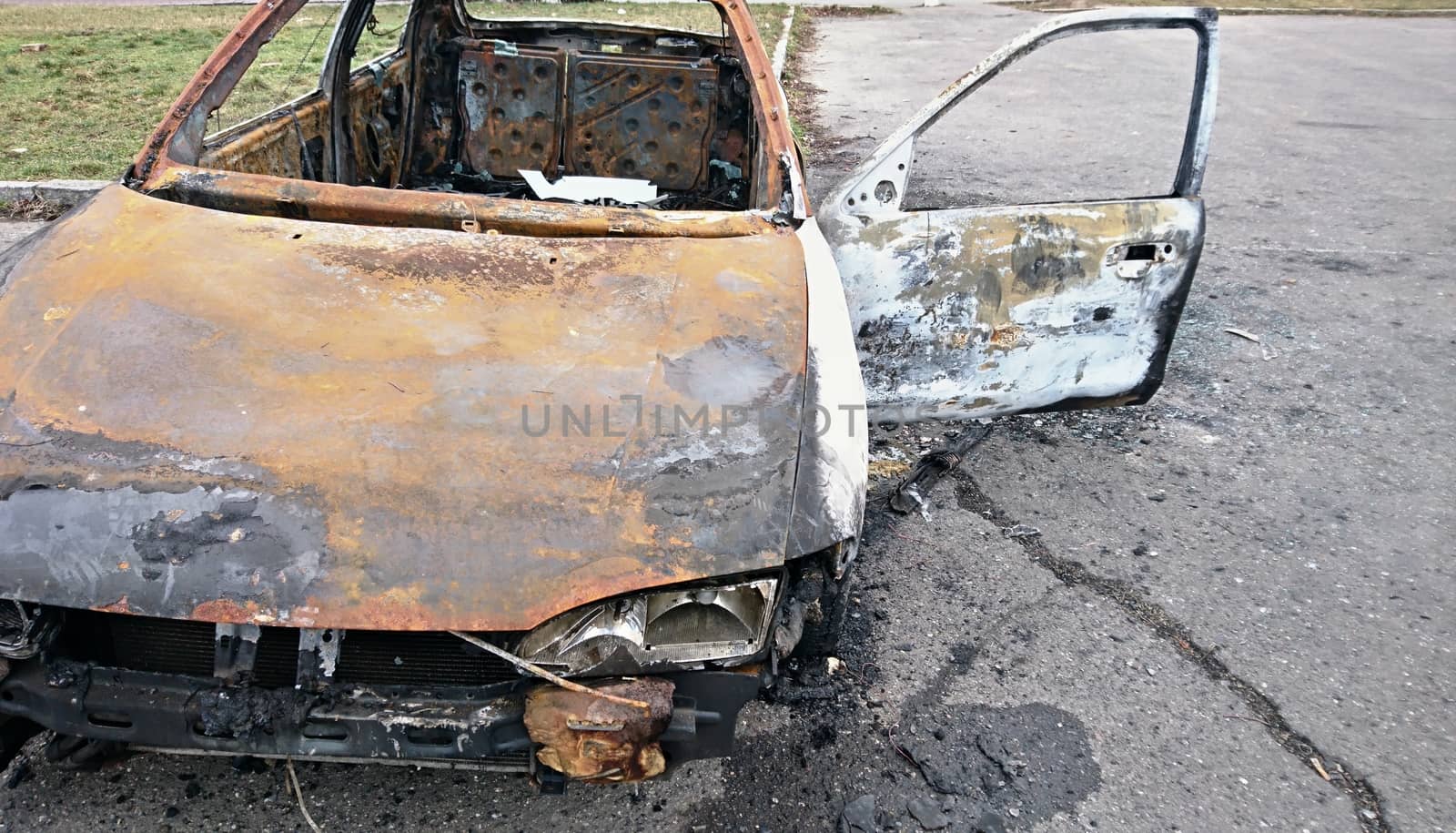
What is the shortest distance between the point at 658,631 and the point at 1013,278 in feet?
6.09

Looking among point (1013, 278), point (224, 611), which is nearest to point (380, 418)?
point (224, 611)

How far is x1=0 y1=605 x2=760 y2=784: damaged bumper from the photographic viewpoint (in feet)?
5.36

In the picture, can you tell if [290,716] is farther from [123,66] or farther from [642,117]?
[123,66]

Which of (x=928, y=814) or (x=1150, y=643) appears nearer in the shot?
(x=928, y=814)

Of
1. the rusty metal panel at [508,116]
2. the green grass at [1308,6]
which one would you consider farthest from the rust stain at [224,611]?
the green grass at [1308,6]

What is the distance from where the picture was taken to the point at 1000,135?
7887 mm

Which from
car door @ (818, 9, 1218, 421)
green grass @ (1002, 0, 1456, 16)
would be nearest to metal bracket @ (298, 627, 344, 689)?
car door @ (818, 9, 1218, 421)

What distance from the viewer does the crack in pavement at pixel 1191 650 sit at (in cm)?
219

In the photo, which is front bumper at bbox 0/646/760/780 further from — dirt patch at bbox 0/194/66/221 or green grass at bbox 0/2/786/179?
dirt patch at bbox 0/194/66/221

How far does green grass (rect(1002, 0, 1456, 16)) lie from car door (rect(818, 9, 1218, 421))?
47.6ft

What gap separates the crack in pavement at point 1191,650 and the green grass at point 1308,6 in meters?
15.0

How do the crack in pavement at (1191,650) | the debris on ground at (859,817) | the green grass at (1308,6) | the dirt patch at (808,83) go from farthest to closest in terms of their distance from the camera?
1. the green grass at (1308,6)
2. the dirt patch at (808,83)
3. the crack in pavement at (1191,650)
4. the debris on ground at (859,817)

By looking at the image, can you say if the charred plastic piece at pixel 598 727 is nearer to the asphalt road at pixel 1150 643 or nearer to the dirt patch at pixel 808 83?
the asphalt road at pixel 1150 643

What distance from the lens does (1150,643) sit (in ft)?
8.68
